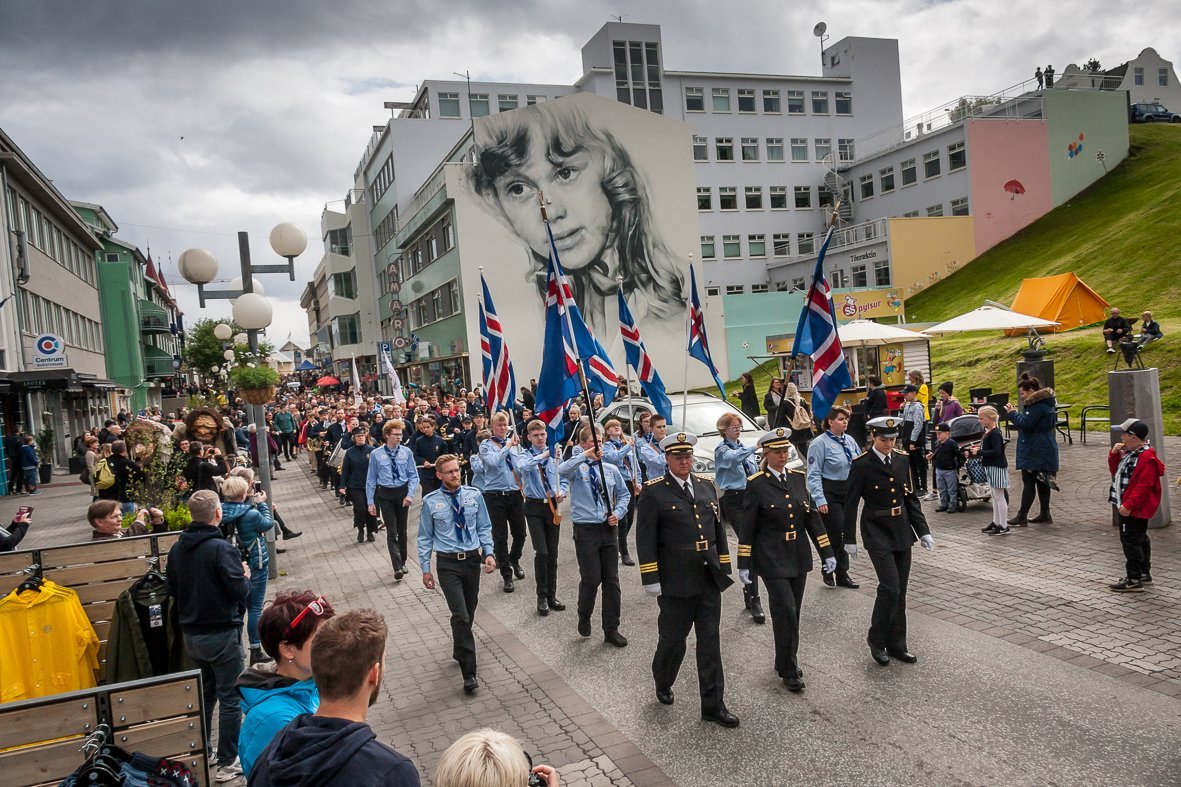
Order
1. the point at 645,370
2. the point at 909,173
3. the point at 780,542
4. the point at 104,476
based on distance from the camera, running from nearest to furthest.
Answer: the point at 780,542 < the point at 645,370 < the point at 104,476 < the point at 909,173

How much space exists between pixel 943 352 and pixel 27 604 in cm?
3126

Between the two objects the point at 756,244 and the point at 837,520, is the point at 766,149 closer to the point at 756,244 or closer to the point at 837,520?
the point at 756,244

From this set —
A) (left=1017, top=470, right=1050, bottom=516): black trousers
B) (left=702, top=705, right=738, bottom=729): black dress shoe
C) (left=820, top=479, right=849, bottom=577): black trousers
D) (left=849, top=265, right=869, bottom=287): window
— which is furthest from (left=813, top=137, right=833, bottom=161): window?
(left=702, top=705, right=738, bottom=729): black dress shoe

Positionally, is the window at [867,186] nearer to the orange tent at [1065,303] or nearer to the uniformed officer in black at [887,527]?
the orange tent at [1065,303]

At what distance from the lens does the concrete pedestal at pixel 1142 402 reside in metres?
11.0

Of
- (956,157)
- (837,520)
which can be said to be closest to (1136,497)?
(837,520)

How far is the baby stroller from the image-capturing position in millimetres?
13109

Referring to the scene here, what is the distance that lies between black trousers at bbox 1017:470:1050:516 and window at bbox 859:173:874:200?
48620mm

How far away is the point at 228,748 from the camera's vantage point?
5.87 meters

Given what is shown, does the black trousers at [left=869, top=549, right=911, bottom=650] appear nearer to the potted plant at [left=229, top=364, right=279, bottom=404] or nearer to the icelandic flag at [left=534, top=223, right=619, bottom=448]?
the icelandic flag at [left=534, top=223, right=619, bottom=448]

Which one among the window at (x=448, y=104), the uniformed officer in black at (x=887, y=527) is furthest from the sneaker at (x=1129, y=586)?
the window at (x=448, y=104)

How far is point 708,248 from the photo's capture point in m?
56.5

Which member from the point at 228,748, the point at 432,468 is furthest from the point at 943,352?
the point at 228,748

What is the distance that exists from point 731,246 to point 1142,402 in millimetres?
47527
